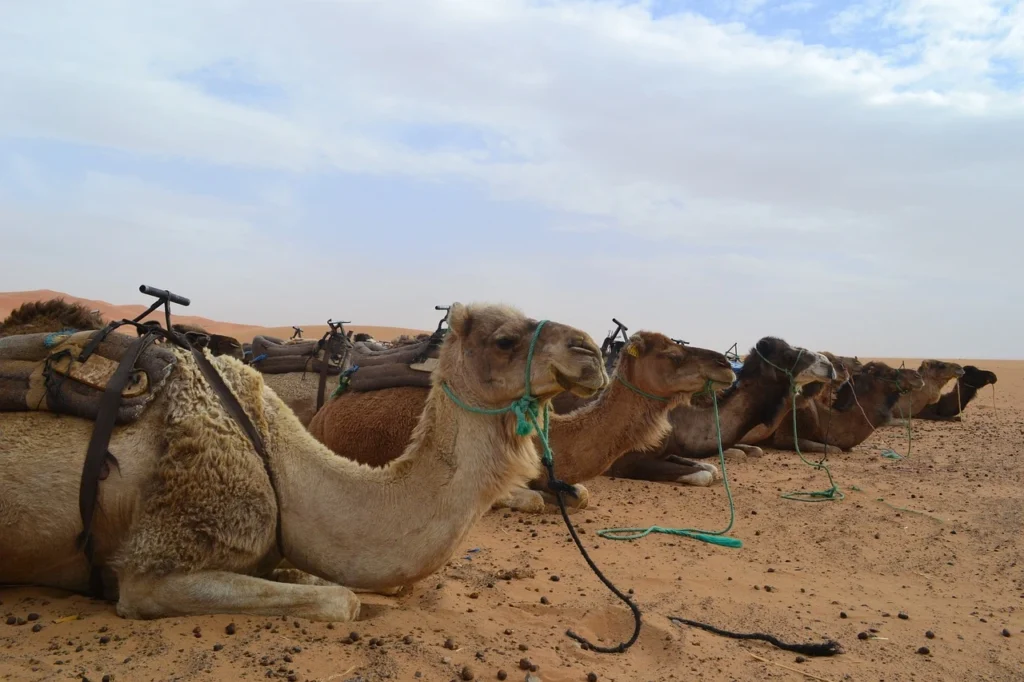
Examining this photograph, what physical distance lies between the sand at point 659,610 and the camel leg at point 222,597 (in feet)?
0.21

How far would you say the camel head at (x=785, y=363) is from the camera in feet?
33.8

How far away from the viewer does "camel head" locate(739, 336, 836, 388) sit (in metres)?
10.3

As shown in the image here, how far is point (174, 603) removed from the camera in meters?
3.56

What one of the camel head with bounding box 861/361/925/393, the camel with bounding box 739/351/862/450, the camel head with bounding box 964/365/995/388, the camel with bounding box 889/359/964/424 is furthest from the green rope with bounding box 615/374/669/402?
the camel head with bounding box 964/365/995/388

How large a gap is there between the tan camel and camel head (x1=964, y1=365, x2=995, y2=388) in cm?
1668

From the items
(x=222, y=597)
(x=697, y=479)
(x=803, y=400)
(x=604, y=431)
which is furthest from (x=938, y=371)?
(x=222, y=597)

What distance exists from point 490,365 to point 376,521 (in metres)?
0.98

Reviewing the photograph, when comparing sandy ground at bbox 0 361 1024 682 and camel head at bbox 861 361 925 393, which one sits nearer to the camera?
sandy ground at bbox 0 361 1024 682

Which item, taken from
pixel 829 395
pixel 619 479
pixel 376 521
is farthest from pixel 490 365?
pixel 829 395

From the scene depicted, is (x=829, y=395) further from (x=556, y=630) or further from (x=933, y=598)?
(x=556, y=630)

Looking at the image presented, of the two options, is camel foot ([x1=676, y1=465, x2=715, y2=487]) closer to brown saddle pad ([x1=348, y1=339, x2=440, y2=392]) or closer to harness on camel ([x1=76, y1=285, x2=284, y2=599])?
brown saddle pad ([x1=348, y1=339, x2=440, y2=392])

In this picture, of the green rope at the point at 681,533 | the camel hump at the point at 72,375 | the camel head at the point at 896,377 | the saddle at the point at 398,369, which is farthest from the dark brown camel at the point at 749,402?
the camel hump at the point at 72,375

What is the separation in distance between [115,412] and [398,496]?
1.36 m

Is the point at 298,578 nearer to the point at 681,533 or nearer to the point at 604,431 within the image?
the point at 681,533
